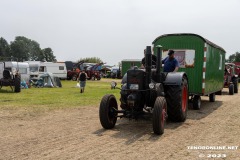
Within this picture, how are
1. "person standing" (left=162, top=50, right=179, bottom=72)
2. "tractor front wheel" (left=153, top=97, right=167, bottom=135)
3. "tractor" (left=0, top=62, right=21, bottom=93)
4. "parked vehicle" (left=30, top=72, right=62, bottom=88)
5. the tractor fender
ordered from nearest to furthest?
"tractor front wheel" (left=153, top=97, right=167, bottom=135), the tractor fender, "person standing" (left=162, top=50, right=179, bottom=72), "tractor" (left=0, top=62, right=21, bottom=93), "parked vehicle" (left=30, top=72, right=62, bottom=88)

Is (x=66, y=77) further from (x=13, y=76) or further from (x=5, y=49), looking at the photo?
(x=5, y=49)

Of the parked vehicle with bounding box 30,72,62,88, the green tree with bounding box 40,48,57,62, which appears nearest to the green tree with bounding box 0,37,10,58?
the green tree with bounding box 40,48,57,62

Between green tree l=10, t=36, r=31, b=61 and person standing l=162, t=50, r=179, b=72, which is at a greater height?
green tree l=10, t=36, r=31, b=61

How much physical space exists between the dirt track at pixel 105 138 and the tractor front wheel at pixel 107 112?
166mm

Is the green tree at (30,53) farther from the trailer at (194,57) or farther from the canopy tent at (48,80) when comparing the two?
the trailer at (194,57)

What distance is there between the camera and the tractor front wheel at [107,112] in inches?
281

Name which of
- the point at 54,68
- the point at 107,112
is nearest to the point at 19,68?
the point at 54,68

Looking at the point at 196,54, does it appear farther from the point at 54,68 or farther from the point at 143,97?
the point at 54,68

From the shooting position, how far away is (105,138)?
6422 millimetres

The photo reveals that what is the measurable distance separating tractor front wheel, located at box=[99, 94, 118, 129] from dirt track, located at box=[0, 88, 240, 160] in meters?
0.17

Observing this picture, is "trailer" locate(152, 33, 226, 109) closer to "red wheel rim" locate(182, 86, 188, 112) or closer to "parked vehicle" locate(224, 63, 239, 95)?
"red wheel rim" locate(182, 86, 188, 112)

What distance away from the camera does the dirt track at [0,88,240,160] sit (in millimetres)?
5285

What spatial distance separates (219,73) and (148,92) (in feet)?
22.9

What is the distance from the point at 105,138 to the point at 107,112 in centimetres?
84
